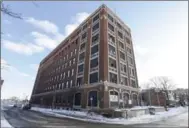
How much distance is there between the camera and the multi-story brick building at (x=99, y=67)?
3137cm

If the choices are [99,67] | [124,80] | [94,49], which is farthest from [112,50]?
[124,80]

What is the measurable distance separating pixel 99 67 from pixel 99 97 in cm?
661

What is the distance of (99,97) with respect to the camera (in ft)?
97.6

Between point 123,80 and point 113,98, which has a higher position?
point 123,80

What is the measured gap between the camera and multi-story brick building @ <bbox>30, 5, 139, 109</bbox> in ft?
103

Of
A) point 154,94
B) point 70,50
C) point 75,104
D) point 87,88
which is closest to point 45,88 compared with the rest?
point 70,50

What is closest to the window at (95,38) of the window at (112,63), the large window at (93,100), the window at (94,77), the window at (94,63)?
the window at (94,63)

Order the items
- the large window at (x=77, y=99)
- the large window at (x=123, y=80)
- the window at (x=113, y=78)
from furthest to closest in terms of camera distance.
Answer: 1. the large window at (x=123, y=80)
2. the large window at (x=77, y=99)
3. the window at (x=113, y=78)

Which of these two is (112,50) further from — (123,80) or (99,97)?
(99,97)

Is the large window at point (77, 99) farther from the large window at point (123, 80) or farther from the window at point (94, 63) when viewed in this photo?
the large window at point (123, 80)

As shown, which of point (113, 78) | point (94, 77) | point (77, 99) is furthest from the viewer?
point (77, 99)

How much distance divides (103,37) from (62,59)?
23.7 m

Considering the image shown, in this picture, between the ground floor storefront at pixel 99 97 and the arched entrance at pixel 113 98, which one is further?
the arched entrance at pixel 113 98

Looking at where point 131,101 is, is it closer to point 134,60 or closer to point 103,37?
point 134,60
